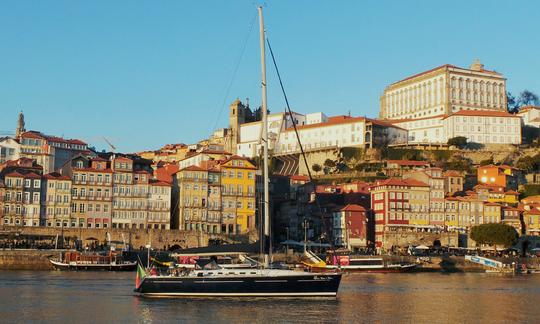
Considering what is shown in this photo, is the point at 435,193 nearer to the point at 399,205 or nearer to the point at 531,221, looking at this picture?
the point at 399,205

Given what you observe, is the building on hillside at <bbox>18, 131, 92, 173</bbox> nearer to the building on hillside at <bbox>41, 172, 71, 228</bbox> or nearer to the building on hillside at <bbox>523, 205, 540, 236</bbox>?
the building on hillside at <bbox>41, 172, 71, 228</bbox>

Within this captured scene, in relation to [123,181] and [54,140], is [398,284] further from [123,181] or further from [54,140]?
[54,140]

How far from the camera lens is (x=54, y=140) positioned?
110m

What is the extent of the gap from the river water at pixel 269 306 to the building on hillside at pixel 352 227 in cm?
3706

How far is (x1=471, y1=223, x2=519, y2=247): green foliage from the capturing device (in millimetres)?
89375

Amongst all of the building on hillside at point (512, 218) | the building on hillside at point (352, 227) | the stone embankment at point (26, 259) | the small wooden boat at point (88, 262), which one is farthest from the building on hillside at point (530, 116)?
the stone embankment at point (26, 259)

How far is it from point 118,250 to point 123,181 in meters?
10.5

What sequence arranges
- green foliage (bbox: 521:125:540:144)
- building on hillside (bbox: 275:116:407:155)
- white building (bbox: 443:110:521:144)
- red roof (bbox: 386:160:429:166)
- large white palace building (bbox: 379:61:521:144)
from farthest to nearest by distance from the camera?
green foliage (bbox: 521:125:540:144) < large white palace building (bbox: 379:61:521:144) < white building (bbox: 443:110:521:144) < building on hillside (bbox: 275:116:407:155) < red roof (bbox: 386:160:429:166)

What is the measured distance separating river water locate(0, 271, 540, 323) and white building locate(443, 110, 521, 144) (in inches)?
2858

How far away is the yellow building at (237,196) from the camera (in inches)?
3553

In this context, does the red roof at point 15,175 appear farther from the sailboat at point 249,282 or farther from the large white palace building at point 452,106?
the large white palace building at point 452,106

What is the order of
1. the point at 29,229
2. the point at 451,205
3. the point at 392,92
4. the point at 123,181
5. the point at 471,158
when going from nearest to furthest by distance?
the point at 29,229
the point at 123,181
the point at 451,205
the point at 471,158
the point at 392,92

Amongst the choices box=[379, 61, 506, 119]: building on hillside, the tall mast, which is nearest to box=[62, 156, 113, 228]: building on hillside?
the tall mast

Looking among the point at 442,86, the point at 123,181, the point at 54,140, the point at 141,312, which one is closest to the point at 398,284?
the point at 141,312
